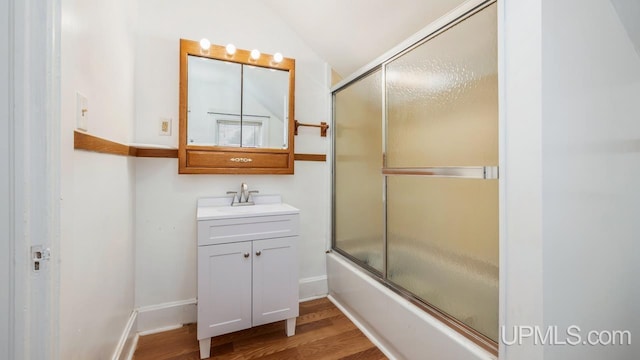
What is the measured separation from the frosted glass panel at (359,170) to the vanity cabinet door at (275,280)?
0.54 m

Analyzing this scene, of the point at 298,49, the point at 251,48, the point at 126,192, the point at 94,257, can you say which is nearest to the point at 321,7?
the point at 298,49

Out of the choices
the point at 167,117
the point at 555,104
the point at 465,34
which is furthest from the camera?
the point at 167,117

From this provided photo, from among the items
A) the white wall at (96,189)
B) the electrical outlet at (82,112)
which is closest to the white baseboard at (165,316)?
the white wall at (96,189)

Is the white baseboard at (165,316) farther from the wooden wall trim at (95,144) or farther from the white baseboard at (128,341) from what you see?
the wooden wall trim at (95,144)

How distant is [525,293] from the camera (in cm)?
84

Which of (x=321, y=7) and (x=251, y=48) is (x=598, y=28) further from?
(x=251, y=48)

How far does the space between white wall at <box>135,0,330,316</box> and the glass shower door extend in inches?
34.7

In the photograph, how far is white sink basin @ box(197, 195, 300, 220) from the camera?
153 centimetres

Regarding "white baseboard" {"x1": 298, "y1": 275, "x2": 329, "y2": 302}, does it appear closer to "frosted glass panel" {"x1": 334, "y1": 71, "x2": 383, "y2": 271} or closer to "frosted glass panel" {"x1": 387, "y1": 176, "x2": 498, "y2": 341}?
"frosted glass panel" {"x1": 334, "y1": 71, "x2": 383, "y2": 271}

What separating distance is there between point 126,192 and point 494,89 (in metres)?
1.88

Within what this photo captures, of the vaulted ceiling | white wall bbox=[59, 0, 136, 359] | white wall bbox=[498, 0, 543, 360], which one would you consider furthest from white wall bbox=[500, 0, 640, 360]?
white wall bbox=[59, 0, 136, 359]

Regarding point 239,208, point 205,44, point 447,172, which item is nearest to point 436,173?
point 447,172

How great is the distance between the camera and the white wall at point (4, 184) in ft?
2.04

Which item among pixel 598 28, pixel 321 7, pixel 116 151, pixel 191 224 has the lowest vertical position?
pixel 191 224
